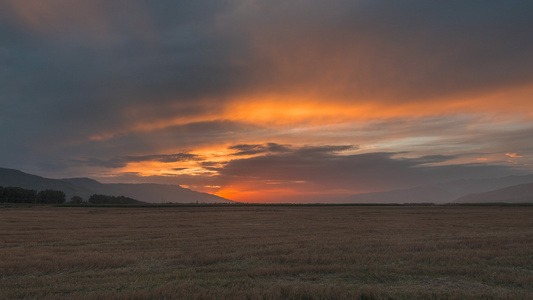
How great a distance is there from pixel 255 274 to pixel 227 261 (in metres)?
3.04

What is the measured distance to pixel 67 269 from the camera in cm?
1339

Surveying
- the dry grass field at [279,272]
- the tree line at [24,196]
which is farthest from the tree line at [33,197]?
the dry grass field at [279,272]

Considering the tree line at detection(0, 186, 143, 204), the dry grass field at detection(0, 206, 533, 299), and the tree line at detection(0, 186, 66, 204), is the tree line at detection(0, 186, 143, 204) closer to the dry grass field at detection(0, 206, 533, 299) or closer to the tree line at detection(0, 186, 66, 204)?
the tree line at detection(0, 186, 66, 204)

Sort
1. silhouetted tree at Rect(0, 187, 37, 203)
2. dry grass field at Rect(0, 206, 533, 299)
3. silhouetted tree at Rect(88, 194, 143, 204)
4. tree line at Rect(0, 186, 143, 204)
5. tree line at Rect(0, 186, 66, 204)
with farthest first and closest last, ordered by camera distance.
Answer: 1. silhouetted tree at Rect(88, 194, 143, 204)
2. tree line at Rect(0, 186, 143, 204)
3. tree line at Rect(0, 186, 66, 204)
4. silhouetted tree at Rect(0, 187, 37, 203)
5. dry grass field at Rect(0, 206, 533, 299)

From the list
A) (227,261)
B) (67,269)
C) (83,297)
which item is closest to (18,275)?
(67,269)

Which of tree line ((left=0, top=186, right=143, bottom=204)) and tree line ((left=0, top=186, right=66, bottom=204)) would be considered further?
tree line ((left=0, top=186, right=143, bottom=204))

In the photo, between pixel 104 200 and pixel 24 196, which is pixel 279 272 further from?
pixel 104 200

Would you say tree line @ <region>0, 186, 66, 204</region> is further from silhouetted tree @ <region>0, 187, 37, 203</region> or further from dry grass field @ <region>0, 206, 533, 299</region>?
dry grass field @ <region>0, 206, 533, 299</region>

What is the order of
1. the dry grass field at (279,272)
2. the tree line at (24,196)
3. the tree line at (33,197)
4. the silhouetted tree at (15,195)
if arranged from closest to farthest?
the dry grass field at (279,272) < the silhouetted tree at (15,195) < the tree line at (24,196) < the tree line at (33,197)

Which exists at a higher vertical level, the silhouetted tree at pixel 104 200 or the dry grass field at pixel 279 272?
the silhouetted tree at pixel 104 200

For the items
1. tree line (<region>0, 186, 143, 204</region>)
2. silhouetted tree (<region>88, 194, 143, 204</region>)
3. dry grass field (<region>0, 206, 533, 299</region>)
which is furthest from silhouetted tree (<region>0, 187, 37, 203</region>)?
dry grass field (<region>0, 206, 533, 299</region>)

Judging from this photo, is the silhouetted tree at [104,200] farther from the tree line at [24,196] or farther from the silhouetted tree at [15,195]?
the silhouetted tree at [15,195]

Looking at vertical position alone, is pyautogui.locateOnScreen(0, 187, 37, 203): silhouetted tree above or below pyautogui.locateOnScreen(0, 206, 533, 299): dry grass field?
above

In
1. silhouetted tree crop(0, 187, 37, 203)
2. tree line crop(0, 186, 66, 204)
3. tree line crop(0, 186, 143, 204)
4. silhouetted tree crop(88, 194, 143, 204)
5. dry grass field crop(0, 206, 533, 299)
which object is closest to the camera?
dry grass field crop(0, 206, 533, 299)
